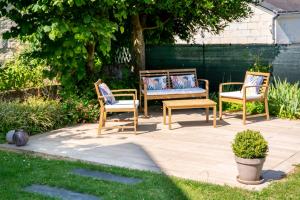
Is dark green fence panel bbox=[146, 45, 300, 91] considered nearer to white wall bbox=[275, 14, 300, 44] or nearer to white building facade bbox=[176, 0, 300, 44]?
white building facade bbox=[176, 0, 300, 44]

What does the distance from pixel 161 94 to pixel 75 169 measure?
4097 mm

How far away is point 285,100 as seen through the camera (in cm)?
957

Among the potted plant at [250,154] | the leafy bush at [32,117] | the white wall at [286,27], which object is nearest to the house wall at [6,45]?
the leafy bush at [32,117]

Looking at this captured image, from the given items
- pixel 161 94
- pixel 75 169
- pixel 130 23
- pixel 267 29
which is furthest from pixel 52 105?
pixel 267 29

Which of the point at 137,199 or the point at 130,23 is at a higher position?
the point at 130,23

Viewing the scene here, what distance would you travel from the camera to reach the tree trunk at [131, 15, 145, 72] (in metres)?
10.9

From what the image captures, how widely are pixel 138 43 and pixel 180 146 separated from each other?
4.58 meters

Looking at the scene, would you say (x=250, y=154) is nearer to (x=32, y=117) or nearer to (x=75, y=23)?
(x=32, y=117)

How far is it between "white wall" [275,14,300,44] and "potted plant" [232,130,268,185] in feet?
44.4

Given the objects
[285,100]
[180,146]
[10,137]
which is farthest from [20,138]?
[285,100]

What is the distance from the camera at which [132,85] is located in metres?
10.9

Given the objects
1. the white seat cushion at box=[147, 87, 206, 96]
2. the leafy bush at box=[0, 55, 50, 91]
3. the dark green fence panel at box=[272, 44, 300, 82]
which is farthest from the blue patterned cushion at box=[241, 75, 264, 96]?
the leafy bush at box=[0, 55, 50, 91]

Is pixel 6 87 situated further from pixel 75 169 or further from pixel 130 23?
pixel 75 169

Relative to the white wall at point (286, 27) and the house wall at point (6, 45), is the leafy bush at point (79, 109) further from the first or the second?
the white wall at point (286, 27)
